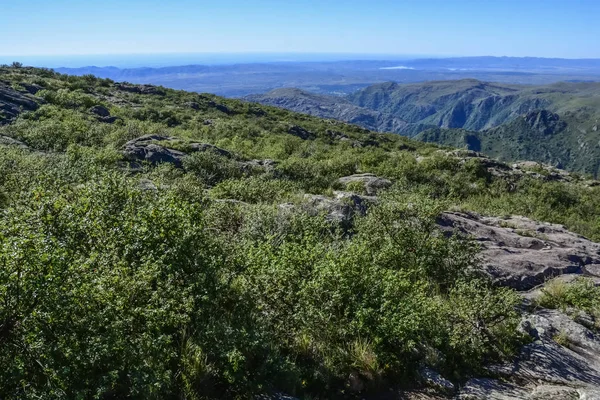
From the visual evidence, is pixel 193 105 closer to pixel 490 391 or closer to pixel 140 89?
pixel 140 89

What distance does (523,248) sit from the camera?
1417 cm

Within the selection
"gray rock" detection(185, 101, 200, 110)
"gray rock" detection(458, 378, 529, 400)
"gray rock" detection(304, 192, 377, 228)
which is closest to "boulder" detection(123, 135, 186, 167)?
"gray rock" detection(304, 192, 377, 228)

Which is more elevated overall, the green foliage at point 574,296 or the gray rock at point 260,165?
the gray rock at point 260,165

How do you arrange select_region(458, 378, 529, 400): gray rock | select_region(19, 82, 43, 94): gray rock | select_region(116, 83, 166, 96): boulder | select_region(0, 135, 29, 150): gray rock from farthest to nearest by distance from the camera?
select_region(116, 83, 166, 96): boulder → select_region(19, 82, 43, 94): gray rock → select_region(0, 135, 29, 150): gray rock → select_region(458, 378, 529, 400): gray rock

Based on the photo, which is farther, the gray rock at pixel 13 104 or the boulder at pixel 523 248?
the gray rock at pixel 13 104

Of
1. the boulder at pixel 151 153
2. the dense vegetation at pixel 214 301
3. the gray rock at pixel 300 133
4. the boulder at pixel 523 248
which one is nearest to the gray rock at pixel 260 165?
the boulder at pixel 151 153

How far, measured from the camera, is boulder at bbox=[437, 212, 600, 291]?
11977 mm

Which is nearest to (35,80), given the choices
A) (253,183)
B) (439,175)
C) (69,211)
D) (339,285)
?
(253,183)

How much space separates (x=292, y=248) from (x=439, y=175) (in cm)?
2366

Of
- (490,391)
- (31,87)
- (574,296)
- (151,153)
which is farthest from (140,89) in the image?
(490,391)

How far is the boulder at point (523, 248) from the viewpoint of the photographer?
39.3 ft

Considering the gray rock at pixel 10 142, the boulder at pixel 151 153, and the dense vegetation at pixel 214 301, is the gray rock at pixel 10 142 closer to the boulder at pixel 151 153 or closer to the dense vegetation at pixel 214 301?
the boulder at pixel 151 153

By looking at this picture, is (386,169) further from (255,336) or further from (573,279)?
(255,336)

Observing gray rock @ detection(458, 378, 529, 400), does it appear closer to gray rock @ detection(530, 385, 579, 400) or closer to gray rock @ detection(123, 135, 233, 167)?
gray rock @ detection(530, 385, 579, 400)
